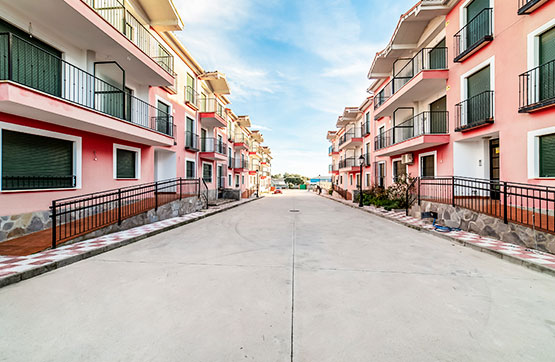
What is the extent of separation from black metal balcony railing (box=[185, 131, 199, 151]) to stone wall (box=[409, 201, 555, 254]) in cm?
1397

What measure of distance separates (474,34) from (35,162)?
1651 cm

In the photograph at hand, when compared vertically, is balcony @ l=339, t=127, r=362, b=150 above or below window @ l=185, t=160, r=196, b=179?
above

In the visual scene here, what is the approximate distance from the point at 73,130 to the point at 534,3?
14.9 m

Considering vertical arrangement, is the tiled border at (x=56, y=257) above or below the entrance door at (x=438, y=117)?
below

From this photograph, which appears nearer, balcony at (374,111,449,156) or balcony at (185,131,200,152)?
balcony at (374,111,449,156)

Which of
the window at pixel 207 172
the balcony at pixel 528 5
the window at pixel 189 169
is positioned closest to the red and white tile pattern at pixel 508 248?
the balcony at pixel 528 5

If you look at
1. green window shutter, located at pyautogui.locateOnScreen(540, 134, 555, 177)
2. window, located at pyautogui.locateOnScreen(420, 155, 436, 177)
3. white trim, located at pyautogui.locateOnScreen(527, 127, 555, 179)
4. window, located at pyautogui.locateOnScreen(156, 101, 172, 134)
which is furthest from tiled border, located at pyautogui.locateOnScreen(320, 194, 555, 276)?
window, located at pyautogui.locateOnScreen(156, 101, 172, 134)

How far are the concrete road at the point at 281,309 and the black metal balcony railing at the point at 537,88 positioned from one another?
5.07m

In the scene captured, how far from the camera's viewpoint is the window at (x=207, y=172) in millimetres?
18719

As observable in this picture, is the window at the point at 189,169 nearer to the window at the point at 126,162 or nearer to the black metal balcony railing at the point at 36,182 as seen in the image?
the window at the point at 126,162

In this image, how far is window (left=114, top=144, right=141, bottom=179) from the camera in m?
10.0

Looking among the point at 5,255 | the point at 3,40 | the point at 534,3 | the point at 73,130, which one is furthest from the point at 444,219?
the point at 3,40

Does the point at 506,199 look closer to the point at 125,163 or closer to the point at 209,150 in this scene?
the point at 125,163

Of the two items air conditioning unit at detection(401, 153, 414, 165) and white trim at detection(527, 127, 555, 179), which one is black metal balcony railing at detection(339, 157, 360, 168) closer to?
air conditioning unit at detection(401, 153, 414, 165)
